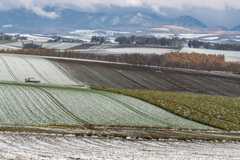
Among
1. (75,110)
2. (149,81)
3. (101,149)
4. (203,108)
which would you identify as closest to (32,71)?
(149,81)

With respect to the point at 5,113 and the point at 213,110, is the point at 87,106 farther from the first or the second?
the point at 213,110

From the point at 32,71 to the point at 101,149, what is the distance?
59.5 meters

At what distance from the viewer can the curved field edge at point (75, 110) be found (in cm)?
3484

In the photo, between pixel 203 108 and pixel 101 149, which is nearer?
pixel 101 149

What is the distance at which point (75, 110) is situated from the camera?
39.7 metres

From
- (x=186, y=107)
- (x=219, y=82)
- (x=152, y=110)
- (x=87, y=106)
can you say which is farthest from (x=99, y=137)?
(x=219, y=82)

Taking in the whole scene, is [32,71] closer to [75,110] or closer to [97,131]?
[75,110]

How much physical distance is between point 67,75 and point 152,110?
37.6 metres

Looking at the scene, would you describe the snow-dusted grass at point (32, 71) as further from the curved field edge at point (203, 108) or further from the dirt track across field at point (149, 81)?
the curved field edge at point (203, 108)

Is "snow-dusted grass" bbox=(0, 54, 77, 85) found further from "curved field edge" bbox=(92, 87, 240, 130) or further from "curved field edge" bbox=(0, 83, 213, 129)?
"curved field edge" bbox=(92, 87, 240, 130)

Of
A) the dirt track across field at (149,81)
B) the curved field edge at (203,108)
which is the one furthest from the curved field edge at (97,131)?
the dirt track across field at (149,81)

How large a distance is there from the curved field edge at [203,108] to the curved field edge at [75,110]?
72.4 inches

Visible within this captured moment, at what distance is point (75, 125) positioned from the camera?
32.5m

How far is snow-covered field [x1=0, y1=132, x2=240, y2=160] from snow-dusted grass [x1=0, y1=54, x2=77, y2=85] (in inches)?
1684
